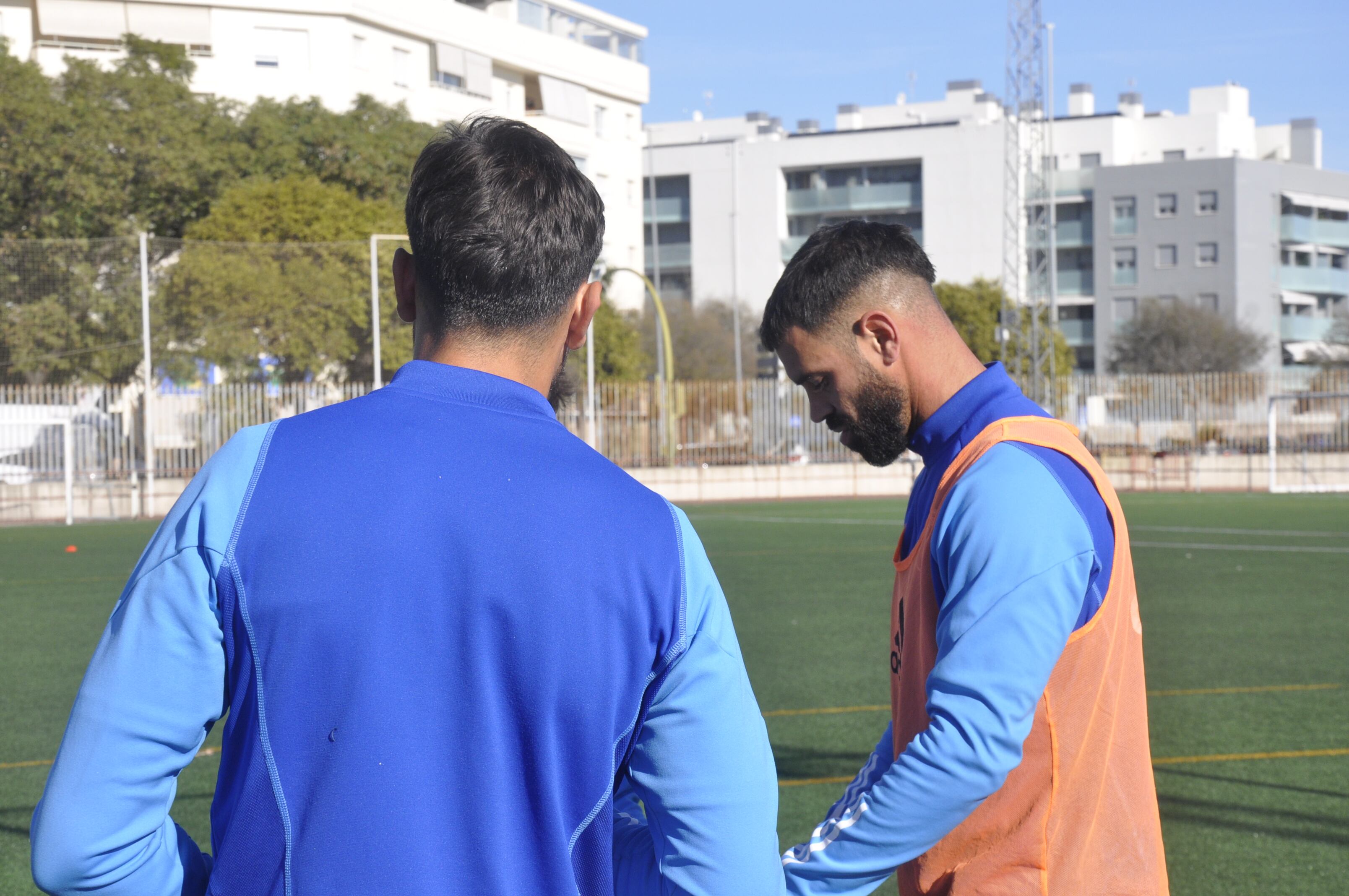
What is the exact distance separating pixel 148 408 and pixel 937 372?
2406 centimetres

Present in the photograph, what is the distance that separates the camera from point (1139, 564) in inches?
571

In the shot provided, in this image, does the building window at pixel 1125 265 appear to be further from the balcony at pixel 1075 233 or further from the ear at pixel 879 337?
the ear at pixel 879 337

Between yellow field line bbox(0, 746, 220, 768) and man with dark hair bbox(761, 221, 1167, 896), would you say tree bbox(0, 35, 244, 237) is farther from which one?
man with dark hair bbox(761, 221, 1167, 896)

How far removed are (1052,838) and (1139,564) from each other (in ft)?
44.1

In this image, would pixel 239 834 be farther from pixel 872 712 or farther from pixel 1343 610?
pixel 1343 610

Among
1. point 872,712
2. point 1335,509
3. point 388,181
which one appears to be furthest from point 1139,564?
point 388,181

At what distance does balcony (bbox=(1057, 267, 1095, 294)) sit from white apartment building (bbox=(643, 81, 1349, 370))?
0.09m

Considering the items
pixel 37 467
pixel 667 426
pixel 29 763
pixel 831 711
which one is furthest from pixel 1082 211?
pixel 29 763

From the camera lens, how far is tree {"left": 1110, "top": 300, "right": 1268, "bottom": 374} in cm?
5969

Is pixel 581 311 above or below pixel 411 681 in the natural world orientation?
above

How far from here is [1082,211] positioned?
7138 cm

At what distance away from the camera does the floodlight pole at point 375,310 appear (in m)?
24.1

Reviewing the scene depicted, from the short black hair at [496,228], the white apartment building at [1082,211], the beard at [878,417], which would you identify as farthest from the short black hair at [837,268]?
the white apartment building at [1082,211]

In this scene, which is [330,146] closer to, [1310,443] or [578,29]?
[578,29]
